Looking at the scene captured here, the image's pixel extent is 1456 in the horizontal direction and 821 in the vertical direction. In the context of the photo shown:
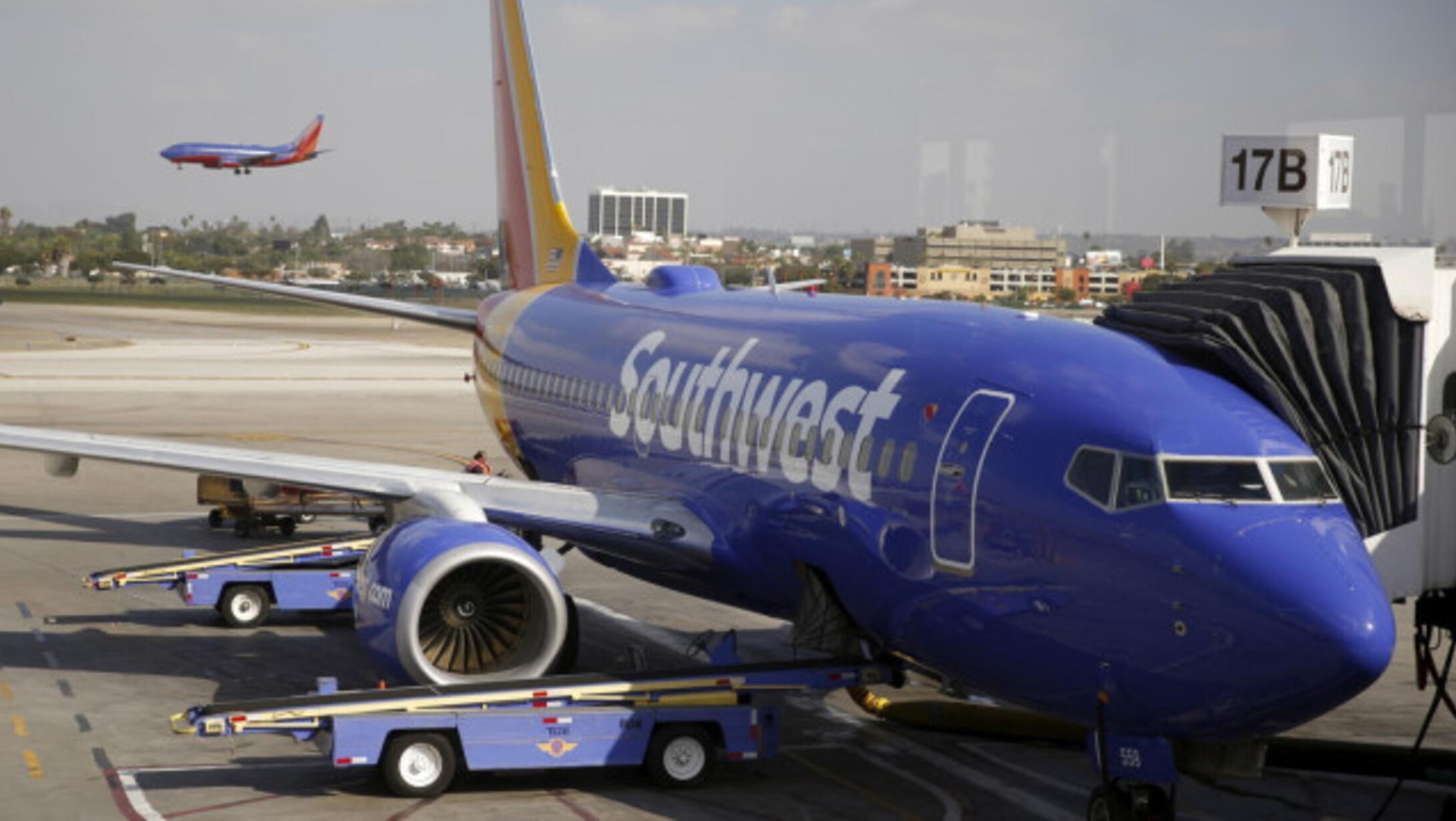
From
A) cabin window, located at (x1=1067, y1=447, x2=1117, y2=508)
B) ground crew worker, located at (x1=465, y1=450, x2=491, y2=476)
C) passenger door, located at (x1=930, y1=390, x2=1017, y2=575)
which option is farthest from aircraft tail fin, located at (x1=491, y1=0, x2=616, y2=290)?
cabin window, located at (x1=1067, y1=447, x2=1117, y2=508)

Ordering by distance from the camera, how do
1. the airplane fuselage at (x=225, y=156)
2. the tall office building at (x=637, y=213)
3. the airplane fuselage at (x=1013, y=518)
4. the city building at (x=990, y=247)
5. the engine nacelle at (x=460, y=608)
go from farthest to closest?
Result: the airplane fuselage at (x=225, y=156), the tall office building at (x=637, y=213), the city building at (x=990, y=247), the engine nacelle at (x=460, y=608), the airplane fuselage at (x=1013, y=518)

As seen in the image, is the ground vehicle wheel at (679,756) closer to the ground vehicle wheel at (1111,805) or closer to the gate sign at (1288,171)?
the ground vehicle wheel at (1111,805)

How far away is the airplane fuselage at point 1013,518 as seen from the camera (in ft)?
43.9

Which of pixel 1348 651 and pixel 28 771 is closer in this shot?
pixel 1348 651

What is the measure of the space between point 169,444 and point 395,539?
232 inches

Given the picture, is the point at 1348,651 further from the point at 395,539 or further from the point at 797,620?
the point at 395,539

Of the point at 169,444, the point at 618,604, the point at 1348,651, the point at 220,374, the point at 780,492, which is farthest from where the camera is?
the point at 220,374

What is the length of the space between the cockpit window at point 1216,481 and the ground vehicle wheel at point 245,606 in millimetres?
15260

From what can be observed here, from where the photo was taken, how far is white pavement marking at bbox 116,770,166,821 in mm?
16516

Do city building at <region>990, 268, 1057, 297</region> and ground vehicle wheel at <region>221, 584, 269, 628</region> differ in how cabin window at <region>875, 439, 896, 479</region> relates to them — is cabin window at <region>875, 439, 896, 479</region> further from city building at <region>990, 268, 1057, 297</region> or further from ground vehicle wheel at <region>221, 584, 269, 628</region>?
ground vehicle wheel at <region>221, 584, 269, 628</region>

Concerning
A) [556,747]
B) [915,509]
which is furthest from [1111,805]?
[556,747]

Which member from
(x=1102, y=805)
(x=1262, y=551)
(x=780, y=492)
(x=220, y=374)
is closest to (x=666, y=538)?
(x=780, y=492)

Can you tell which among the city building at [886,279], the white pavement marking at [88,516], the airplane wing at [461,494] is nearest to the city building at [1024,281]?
the city building at [886,279]

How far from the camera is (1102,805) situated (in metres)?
14.8
